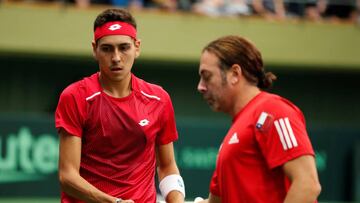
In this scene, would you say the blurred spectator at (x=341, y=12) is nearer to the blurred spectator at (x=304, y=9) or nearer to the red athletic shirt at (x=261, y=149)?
the blurred spectator at (x=304, y=9)

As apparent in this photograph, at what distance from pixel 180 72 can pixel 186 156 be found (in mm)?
4691

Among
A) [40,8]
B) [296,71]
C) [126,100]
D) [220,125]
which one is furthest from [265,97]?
[296,71]

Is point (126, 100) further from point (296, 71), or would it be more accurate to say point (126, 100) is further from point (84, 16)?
point (296, 71)

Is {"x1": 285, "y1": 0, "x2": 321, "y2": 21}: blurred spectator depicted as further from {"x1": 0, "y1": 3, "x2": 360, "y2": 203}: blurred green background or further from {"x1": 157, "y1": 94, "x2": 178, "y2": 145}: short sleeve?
{"x1": 157, "y1": 94, "x2": 178, "y2": 145}: short sleeve

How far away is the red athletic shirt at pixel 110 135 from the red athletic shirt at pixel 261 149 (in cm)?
166

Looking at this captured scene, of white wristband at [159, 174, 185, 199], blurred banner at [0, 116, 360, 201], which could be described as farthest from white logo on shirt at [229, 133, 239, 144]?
blurred banner at [0, 116, 360, 201]

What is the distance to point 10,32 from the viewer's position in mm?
19375

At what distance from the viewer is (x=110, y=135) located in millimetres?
6953

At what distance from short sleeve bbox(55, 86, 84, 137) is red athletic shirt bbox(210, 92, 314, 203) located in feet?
5.47

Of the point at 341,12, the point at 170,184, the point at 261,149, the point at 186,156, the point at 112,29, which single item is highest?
the point at 112,29

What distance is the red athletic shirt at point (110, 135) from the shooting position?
6875 millimetres

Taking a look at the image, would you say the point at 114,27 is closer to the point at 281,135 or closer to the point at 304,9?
the point at 281,135

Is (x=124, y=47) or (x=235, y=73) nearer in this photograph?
(x=235, y=73)

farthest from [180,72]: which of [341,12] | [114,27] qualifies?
[114,27]
